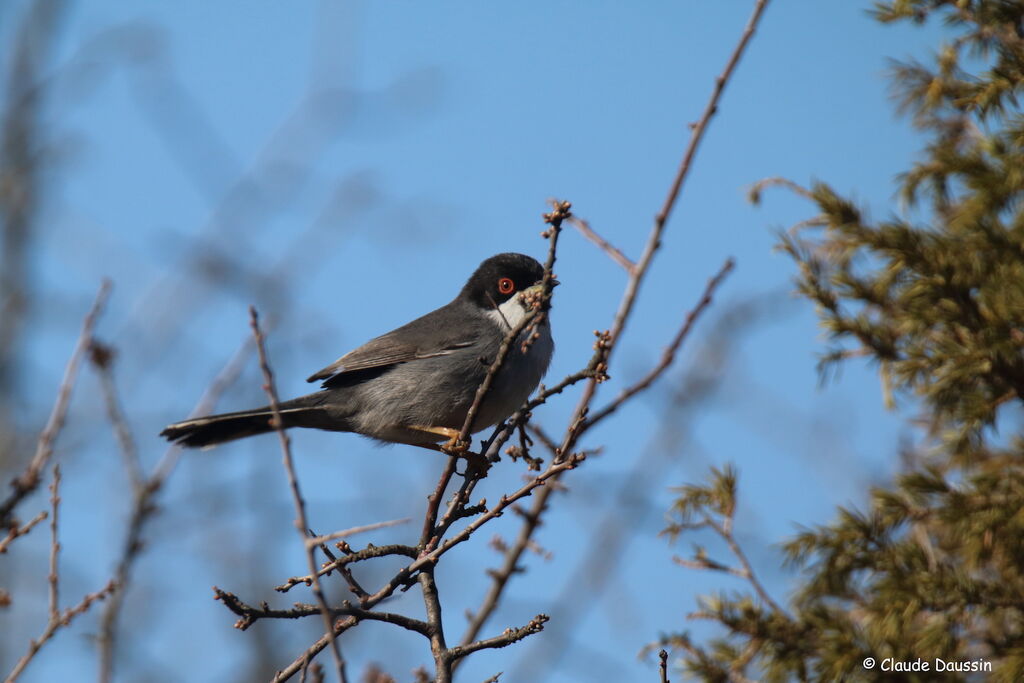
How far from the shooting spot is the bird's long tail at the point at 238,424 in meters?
5.11

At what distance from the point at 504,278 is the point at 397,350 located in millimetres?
824

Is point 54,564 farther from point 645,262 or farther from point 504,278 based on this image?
point 504,278

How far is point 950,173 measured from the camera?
413 centimetres

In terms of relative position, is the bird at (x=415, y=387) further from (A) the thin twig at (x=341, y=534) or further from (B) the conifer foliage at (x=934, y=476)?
(A) the thin twig at (x=341, y=534)

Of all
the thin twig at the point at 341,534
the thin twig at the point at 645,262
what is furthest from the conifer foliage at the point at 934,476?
the thin twig at the point at 341,534

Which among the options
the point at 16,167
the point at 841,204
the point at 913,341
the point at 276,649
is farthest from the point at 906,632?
the point at 16,167

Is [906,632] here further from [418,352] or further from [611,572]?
[418,352]

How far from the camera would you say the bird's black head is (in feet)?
19.2

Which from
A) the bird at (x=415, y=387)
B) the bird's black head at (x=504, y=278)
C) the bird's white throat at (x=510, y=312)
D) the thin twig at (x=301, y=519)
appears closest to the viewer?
the thin twig at (x=301, y=519)

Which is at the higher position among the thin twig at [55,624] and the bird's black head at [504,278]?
the bird's black head at [504,278]

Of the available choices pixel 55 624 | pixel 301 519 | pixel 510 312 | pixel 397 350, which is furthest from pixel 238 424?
pixel 301 519

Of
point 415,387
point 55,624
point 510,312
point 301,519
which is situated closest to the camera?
point 301,519

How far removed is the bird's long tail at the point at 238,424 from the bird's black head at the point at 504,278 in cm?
121

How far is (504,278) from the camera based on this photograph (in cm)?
590
